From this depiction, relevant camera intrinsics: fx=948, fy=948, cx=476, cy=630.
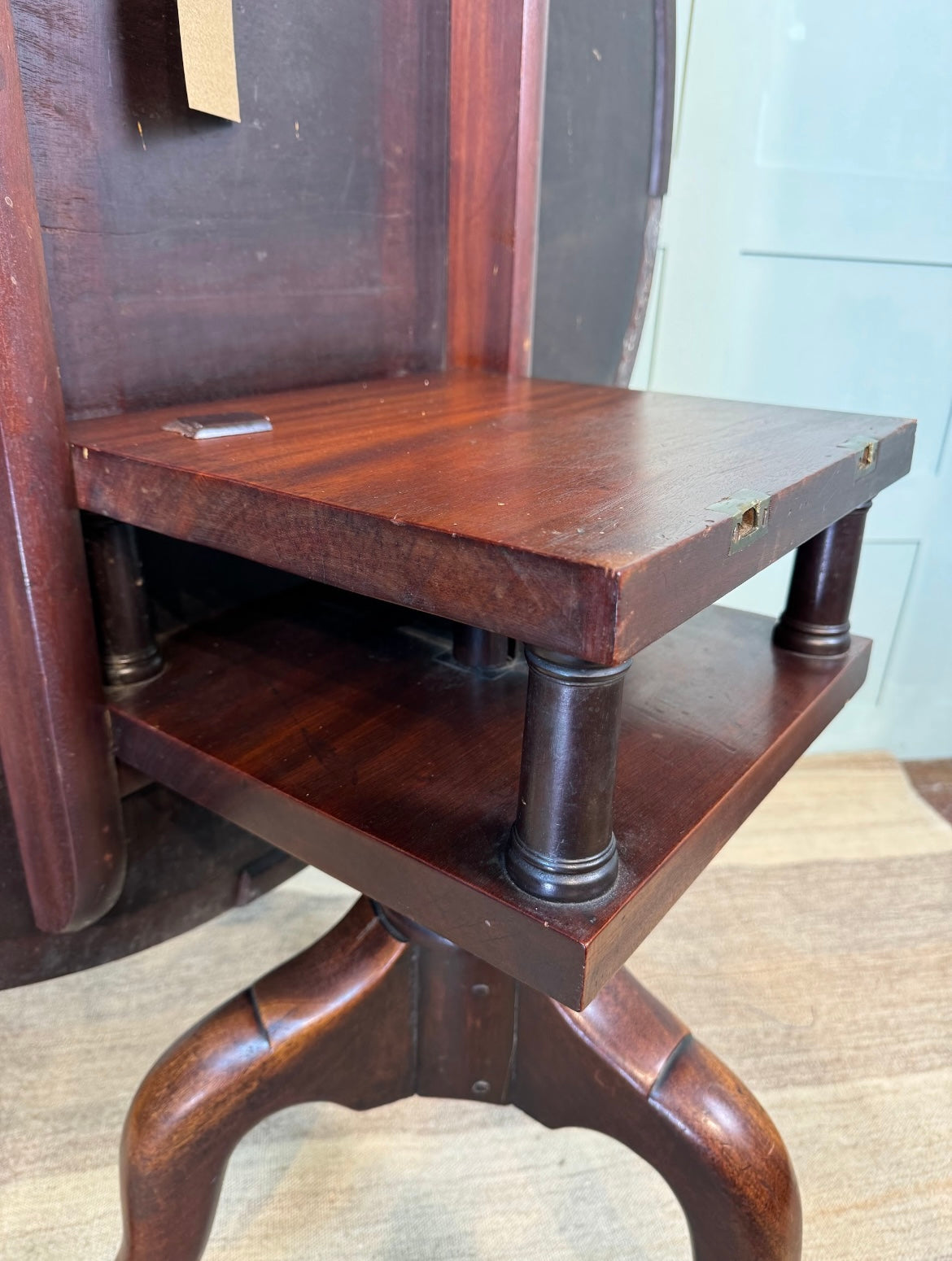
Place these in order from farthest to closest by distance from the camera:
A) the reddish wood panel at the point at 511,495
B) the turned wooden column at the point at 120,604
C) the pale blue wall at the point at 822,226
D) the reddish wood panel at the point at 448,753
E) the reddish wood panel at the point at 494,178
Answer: the pale blue wall at the point at 822,226 → the reddish wood panel at the point at 494,178 → the turned wooden column at the point at 120,604 → the reddish wood panel at the point at 448,753 → the reddish wood panel at the point at 511,495

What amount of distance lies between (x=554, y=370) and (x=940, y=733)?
1.23 meters

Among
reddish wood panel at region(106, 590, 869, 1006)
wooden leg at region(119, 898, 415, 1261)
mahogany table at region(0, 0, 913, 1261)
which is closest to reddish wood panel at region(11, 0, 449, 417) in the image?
mahogany table at region(0, 0, 913, 1261)

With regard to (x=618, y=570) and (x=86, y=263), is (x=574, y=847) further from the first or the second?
(x=86, y=263)

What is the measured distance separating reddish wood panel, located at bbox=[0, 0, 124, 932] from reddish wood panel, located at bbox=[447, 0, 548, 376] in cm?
45

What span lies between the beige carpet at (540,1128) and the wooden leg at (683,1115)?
0.53ft

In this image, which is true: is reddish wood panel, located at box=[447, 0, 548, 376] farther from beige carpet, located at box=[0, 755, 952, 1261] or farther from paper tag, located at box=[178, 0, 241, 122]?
beige carpet, located at box=[0, 755, 952, 1261]

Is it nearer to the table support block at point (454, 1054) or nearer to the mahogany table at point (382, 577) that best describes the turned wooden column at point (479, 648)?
the mahogany table at point (382, 577)

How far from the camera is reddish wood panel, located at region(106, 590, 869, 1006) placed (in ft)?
1.65

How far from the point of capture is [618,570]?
0.37m

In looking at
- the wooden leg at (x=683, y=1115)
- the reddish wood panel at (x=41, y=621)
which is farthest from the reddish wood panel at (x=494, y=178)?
the wooden leg at (x=683, y=1115)

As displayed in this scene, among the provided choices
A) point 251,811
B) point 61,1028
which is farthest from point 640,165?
point 61,1028

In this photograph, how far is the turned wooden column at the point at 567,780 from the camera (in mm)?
445

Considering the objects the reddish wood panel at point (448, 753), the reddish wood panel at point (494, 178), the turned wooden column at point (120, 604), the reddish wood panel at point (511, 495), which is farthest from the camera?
the reddish wood panel at point (494, 178)

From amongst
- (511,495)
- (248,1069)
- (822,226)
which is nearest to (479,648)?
(511,495)
